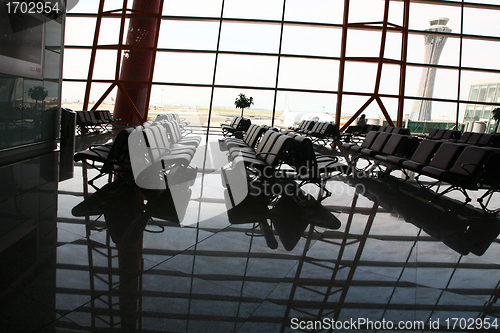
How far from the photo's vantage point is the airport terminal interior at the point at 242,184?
193 centimetres

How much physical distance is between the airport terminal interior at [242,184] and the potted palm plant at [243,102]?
5 centimetres

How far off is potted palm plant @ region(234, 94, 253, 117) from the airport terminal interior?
5 cm

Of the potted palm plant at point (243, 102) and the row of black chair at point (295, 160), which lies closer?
the row of black chair at point (295, 160)

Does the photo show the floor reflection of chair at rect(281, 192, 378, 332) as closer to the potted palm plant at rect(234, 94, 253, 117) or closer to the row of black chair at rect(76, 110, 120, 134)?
the row of black chair at rect(76, 110, 120, 134)

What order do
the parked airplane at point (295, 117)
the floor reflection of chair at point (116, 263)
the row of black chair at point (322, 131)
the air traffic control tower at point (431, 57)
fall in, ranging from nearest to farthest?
the floor reflection of chair at point (116, 263)
the row of black chair at point (322, 131)
the air traffic control tower at point (431, 57)
the parked airplane at point (295, 117)

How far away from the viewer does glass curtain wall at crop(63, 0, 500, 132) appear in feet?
40.5

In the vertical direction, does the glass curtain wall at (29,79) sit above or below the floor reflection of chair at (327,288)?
above

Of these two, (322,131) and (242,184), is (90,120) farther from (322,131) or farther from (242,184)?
(242,184)

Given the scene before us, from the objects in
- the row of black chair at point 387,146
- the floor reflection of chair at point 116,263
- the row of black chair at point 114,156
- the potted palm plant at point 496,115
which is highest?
the potted palm plant at point 496,115

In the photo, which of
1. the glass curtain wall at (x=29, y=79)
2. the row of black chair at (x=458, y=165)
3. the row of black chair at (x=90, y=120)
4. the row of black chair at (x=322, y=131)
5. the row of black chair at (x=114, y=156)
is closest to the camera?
the row of black chair at (x=114, y=156)

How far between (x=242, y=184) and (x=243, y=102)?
8.25 m

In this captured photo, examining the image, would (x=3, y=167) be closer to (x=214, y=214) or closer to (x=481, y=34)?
(x=214, y=214)

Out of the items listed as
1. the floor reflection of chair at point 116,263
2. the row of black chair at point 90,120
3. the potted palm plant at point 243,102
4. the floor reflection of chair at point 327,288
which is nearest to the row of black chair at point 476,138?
the potted palm plant at point 243,102

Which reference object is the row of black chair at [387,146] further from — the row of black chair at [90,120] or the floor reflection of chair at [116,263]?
the row of black chair at [90,120]
